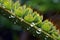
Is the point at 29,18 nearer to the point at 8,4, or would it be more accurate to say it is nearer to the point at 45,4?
the point at 8,4

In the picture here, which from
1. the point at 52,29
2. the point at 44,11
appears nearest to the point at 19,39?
the point at 44,11

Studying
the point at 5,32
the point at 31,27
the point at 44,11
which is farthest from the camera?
the point at 5,32

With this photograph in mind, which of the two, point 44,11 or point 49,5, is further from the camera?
point 49,5

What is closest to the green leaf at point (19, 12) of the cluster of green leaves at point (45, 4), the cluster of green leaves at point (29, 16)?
the cluster of green leaves at point (29, 16)

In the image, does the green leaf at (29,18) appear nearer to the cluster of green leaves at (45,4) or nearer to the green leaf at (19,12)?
the green leaf at (19,12)

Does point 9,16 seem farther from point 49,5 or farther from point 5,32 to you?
point 5,32

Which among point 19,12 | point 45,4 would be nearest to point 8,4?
point 19,12

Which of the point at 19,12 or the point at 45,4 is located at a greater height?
the point at 45,4

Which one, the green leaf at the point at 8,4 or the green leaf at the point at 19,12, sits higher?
the green leaf at the point at 8,4

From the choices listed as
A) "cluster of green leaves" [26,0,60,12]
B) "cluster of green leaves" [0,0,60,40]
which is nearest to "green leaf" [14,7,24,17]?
"cluster of green leaves" [0,0,60,40]

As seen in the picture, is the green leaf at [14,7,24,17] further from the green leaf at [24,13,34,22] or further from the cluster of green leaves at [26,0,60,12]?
the cluster of green leaves at [26,0,60,12]

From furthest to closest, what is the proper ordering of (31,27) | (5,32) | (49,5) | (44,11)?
1. (5,32)
2. (49,5)
3. (44,11)
4. (31,27)
